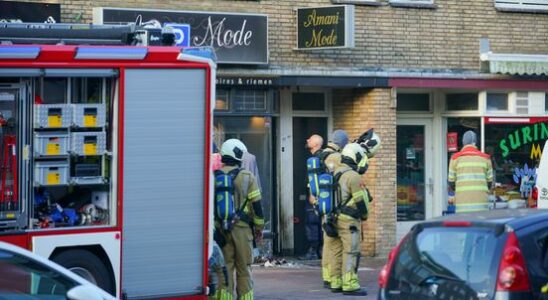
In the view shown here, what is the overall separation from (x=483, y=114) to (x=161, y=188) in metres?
9.28

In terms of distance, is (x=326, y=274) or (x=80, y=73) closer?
(x=80, y=73)

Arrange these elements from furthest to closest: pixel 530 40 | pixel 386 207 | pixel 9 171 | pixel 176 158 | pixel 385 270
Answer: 1. pixel 530 40
2. pixel 386 207
3. pixel 176 158
4. pixel 9 171
5. pixel 385 270

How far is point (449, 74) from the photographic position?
18781mm

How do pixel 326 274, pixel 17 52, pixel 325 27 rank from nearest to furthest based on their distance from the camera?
1. pixel 17 52
2. pixel 326 274
3. pixel 325 27

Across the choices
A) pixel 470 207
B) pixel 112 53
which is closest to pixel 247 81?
pixel 470 207

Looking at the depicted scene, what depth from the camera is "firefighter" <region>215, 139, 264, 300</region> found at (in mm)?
12109

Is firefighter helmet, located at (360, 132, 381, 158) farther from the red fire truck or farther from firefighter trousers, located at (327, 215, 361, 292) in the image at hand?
the red fire truck

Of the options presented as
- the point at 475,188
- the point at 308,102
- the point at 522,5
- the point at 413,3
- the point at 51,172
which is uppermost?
the point at 522,5

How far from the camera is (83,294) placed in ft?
21.6

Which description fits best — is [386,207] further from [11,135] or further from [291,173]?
[11,135]

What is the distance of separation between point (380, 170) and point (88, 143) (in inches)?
320

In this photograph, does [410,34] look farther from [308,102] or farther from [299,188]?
[299,188]

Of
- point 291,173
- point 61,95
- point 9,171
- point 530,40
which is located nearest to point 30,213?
point 9,171

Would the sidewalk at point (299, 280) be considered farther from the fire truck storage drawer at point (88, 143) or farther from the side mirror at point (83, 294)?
the side mirror at point (83, 294)
